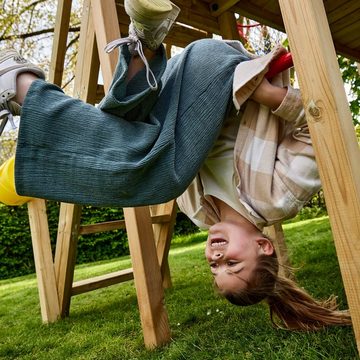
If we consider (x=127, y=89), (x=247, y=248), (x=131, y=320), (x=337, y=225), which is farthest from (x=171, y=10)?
(x=131, y=320)

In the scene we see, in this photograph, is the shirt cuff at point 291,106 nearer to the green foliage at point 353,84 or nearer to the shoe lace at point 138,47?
the shoe lace at point 138,47

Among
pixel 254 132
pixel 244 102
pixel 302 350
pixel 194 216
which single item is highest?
pixel 244 102

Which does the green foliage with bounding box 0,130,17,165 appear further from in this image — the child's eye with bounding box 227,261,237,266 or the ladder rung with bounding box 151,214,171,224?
the child's eye with bounding box 227,261,237,266

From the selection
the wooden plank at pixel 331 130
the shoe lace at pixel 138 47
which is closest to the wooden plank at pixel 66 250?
the shoe lace at pixel 138 47

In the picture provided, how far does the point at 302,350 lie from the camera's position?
5.32 feet

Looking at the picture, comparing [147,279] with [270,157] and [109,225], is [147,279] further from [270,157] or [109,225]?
[109,225]

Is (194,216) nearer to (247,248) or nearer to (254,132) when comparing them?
(247,248)

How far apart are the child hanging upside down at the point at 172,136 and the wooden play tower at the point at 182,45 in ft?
0.77

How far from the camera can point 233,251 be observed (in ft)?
5.45

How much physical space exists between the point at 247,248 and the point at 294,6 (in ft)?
2.91

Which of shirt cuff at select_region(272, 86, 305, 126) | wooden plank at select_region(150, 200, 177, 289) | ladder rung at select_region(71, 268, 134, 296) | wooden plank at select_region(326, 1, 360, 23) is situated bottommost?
ladder rung at select_region(71, 268, 134, 296)

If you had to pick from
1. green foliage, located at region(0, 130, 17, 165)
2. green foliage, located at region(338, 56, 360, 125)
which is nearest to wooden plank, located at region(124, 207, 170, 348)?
green foliage, located at region(338, 56, 360, 125)

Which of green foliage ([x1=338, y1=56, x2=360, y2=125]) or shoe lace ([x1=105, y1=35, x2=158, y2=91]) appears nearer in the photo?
shoe lace ([x1=105, y1=35, x2=158, y2=91])

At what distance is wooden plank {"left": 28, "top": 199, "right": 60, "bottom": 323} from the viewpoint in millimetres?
3055
